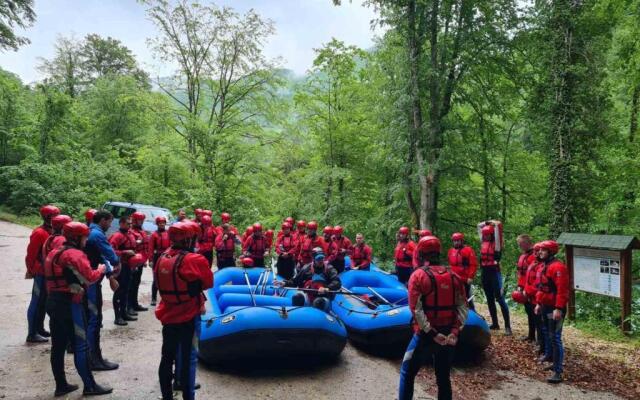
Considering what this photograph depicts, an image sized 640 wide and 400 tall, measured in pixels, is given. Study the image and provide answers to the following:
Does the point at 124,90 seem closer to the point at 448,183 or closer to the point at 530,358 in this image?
the point at 448,183

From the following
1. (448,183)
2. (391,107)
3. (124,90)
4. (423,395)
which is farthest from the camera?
(124,90)

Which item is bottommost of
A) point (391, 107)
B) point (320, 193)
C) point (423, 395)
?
point (423, 395)

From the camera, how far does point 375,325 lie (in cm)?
681

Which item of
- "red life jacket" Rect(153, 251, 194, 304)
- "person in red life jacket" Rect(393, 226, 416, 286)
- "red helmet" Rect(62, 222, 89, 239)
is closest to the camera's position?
"red life jacket" Rect(153, 251, 194, 304)

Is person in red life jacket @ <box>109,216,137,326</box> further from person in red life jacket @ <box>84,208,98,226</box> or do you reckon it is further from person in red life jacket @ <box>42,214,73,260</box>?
person in red life jacket @ <box>42,214,73,260</box>

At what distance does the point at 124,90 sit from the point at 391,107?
19.2 m

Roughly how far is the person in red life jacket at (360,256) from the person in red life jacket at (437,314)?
661cm

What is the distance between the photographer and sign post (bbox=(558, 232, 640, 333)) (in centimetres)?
821

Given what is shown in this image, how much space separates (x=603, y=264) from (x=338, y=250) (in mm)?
5958

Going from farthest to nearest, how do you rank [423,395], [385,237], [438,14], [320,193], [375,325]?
[320,193] < [385,237] < [438,14] < [375,325] < [423,395]

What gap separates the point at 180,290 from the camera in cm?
415

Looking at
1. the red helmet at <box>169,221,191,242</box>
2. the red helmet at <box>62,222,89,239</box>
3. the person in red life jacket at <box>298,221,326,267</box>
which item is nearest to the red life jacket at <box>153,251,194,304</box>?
the red helmet at <box>169,221,191,242</box>

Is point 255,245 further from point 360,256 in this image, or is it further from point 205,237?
point 360,256

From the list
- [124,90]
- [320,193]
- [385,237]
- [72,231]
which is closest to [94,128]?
[124,90]
